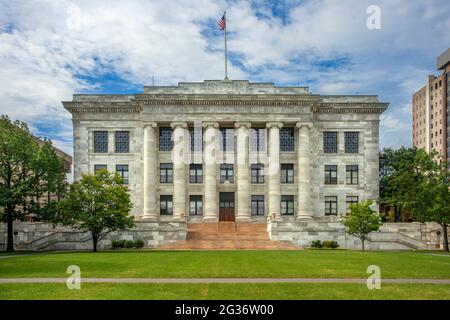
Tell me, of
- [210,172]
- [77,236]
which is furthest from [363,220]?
[77,236]

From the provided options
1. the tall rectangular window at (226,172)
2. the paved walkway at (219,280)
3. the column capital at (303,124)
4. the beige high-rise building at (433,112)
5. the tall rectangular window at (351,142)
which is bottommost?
the paved walkway at (219,280)

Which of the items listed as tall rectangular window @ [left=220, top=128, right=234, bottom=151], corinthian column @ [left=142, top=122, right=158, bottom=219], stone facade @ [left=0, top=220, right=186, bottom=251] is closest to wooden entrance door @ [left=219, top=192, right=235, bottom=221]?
tall rectangular window @ [left=220, top=128, right=234, bottom=151]

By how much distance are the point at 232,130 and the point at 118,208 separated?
80.2 feet

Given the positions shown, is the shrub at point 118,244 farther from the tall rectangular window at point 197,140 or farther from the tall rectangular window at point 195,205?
the tall rectangular window at point 197,140

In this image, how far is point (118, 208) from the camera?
46.7 meters

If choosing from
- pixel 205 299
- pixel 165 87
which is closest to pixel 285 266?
pixel 205 299

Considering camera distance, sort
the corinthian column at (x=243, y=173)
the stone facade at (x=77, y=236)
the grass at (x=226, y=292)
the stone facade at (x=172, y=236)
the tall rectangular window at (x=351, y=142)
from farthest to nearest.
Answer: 1. the tall rectangular window at (x=351, y=142)
2. the corinthian column at (x=243, y=173)
3. the stone facade at (x=172, y=236)
4. the stone facade at (x=77, y=236)
5. the grass at (x=226, y=292)

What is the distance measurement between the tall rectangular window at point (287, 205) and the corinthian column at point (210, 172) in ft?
29.8

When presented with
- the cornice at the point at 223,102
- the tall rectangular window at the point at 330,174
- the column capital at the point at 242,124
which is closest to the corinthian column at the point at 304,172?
the cornice at the point at 223,102

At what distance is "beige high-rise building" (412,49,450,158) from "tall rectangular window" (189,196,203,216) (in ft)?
291

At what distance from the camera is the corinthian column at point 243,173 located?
63.7 m

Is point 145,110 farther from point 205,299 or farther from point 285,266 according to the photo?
point 205,299

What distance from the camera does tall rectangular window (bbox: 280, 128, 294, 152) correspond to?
67.0 metres

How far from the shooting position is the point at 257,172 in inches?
2611
